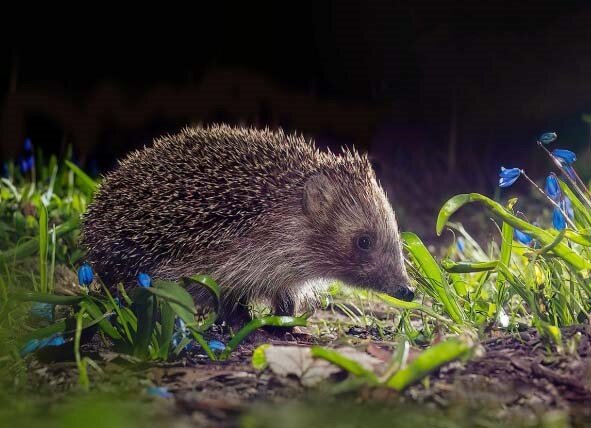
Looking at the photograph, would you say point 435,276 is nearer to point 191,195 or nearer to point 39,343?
point 191,195

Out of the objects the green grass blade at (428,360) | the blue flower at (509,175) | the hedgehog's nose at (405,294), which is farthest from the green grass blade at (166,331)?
the blue flower at (509,175)

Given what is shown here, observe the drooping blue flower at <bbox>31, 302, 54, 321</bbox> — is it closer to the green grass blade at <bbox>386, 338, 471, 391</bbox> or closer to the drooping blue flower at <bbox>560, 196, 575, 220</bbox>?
the green grass blade at <bbox>386, 338, 471, 391</bbox>

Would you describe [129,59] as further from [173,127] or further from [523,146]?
[523,146]

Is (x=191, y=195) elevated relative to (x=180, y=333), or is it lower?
elevated

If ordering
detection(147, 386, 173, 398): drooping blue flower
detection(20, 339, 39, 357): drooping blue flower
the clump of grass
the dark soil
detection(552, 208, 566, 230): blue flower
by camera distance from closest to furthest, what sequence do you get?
the dark soil < detection(147, 386, 173, 398): drooping blue flower < detection(20, 339, 39, 357): drooping blue flower < the clump of grass < detection(552, 208, 566, 230): blue flower

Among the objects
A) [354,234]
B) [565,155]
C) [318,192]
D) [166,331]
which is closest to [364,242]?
[354,234]

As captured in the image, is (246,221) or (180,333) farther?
(246,221)

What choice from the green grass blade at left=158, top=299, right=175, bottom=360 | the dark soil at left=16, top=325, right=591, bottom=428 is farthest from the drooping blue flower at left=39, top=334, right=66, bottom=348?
the green grass blade at left=158, top=299, right=175, bottom=360
